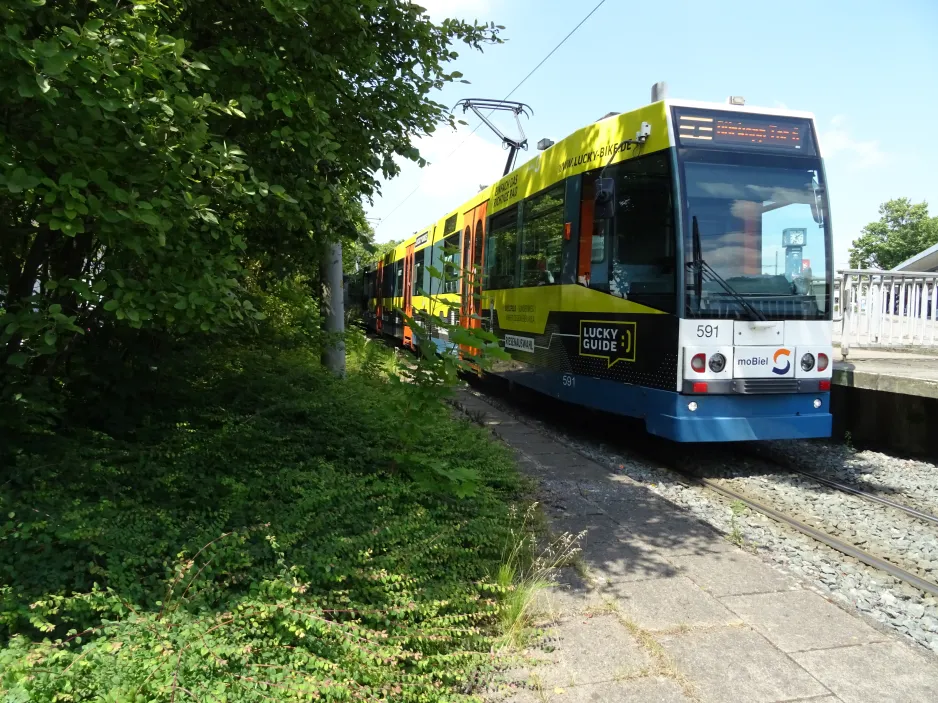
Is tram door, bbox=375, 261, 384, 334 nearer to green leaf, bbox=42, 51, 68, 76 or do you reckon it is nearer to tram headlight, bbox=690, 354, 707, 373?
tram headlight, bbox=690, 354, 707, 373

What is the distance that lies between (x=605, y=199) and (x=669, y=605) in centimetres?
424

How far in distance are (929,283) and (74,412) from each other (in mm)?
11761

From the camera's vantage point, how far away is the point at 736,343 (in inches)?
256

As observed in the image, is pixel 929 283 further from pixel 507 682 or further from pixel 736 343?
pixel 507 682

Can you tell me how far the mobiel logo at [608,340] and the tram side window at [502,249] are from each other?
6.85 ft

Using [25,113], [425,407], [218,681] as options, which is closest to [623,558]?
[425,407]

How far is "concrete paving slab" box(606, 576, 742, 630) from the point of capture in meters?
3.59

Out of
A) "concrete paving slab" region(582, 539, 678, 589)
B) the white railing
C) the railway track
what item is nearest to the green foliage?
"concrete paving slab" region(582, 539, 678, 589)

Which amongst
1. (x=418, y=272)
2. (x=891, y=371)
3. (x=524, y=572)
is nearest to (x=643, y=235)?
(x=524, y=572)

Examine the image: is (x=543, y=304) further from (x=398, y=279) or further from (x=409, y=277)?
(x=398, y=279)

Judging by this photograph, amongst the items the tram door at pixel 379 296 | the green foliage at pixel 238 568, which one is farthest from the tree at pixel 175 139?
the tram door at pixel 379 296

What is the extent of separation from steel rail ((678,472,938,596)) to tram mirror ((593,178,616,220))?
9.19 feet

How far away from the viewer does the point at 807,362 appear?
676 centimetres

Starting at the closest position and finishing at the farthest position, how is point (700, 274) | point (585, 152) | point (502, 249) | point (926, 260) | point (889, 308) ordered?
point (700, 274)
point (585, 152)
point (502, 249)
point (889, 308)
point (926, 260)
